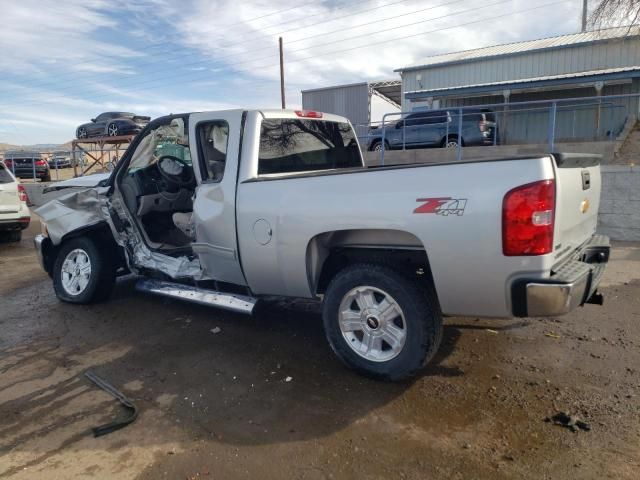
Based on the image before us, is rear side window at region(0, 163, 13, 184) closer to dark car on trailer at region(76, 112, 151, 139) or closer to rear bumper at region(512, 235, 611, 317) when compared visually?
rear bumper at region(512, 235, 611, 317)

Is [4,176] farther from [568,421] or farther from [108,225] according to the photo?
[568,421]

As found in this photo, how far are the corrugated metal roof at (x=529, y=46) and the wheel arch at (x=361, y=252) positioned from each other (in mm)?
18418

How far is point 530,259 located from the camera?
2.93 metres

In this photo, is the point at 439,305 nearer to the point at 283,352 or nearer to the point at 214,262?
the point at 283,352

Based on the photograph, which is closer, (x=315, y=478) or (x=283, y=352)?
(x=315, y=478)

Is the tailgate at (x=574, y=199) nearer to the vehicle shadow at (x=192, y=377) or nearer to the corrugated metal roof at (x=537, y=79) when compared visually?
the vehicle shadow at (x=192, y=377)

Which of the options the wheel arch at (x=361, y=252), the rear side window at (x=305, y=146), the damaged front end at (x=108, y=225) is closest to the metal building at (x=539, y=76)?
the rear side window at (x=305, y=146)

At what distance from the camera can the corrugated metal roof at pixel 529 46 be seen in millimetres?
19438

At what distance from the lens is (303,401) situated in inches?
136

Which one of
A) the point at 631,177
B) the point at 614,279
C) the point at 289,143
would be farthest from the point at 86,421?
the point at 631,177

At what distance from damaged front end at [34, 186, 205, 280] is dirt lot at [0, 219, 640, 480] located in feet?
1.89

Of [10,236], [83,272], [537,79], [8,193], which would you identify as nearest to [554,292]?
[83,272]

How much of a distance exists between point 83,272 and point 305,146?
2971mm

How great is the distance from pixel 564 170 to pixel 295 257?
6.40ft
